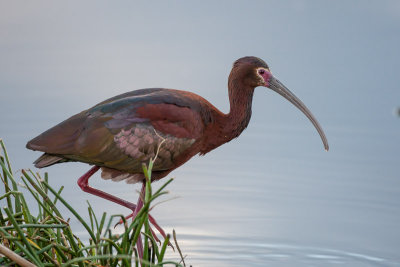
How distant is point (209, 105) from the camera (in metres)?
4.87

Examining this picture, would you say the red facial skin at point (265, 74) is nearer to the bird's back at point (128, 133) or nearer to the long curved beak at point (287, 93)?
the long curved beak at point (287, 93)

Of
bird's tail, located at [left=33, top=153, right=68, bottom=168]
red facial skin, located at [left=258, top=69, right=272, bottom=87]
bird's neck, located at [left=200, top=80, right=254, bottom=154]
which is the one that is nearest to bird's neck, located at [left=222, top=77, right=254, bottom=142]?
bird's neck, located at [left=200, top=80, right=254, bottom=154]

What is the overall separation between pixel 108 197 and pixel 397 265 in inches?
75.9

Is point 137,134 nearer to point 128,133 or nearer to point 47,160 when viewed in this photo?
point 128,133

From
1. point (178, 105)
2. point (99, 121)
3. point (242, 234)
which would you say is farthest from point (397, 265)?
point (99, 121)

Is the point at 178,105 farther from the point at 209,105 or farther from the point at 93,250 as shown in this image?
the point at 93,250

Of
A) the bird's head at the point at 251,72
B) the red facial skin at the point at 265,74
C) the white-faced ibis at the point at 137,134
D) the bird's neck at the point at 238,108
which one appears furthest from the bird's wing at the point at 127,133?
the red facial skin at the point at 265,74

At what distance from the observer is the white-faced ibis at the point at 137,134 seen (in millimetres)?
4535

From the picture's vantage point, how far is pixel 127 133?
4605 millimetres

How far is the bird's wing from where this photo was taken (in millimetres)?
4527

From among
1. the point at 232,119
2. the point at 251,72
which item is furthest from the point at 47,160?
the point at 251,72

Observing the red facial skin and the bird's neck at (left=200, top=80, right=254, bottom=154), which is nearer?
the bird's neck at (left=200, top=80, right=254, bottom=154)

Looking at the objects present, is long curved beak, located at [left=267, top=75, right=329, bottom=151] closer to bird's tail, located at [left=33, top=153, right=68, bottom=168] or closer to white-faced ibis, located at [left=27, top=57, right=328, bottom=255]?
white-faced ibis, located at [left=27, top=57, right=328, bottom=255]

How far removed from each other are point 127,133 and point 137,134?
55mm
